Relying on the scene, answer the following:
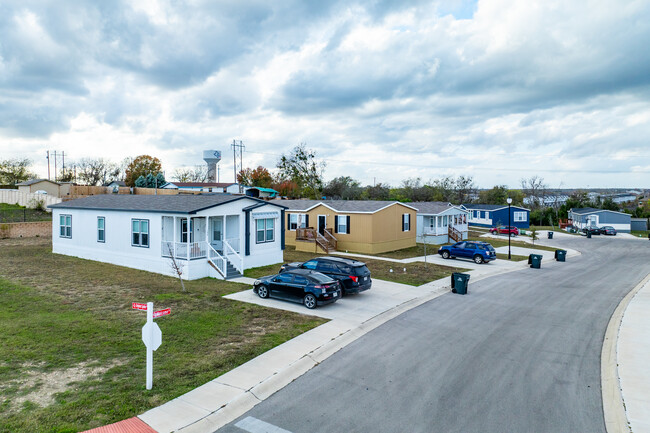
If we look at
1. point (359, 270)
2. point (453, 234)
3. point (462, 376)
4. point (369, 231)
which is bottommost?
point (462, 376)

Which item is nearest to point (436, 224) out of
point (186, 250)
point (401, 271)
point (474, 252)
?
point (474, 252)

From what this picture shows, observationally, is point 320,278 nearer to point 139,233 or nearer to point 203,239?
point 203,239

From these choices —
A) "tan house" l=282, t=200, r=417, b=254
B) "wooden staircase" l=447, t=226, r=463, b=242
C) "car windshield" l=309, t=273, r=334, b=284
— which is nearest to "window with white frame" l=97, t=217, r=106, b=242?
"tan house" l=282, t=200, r=417, b=254

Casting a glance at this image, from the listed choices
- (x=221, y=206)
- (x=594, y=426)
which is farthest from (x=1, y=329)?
(x=594, y=426)

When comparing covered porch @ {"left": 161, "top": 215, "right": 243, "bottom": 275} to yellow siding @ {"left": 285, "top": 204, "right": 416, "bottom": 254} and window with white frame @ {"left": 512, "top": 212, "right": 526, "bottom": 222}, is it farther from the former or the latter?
window with white frame @ {"left": 512, "top": 212, "right": 526, "bottom": 222}

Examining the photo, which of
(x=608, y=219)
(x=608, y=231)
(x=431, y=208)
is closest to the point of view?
(x=431, y=208)

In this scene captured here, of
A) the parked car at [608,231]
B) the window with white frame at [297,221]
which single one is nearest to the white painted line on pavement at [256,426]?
the window with white frame at [297,221]
